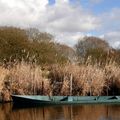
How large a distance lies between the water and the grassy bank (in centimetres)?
182

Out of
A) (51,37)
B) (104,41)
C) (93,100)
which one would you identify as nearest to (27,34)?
(51,37)

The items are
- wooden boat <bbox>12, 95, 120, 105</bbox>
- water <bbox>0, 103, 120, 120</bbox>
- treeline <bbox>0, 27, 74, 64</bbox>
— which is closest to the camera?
water <bbox>0, 103, 120, 120</bbox>

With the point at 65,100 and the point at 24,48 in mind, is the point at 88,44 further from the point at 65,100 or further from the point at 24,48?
the point at 65,100

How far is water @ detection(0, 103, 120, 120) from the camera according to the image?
2073 centimetres

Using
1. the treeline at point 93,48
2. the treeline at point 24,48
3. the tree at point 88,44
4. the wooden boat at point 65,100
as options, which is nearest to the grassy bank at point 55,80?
the wooden boat at point 65,100

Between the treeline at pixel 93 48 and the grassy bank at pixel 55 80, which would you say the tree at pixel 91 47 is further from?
the grassy bank at pixel 55 80

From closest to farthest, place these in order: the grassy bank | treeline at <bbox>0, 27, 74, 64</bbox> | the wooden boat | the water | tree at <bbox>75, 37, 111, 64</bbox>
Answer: the water < the wooden boat < the grassy bank < treeline at <bbox>0, 27, 74, 64</bbox> < tree at <bbox>75, 37, 111, 64</bbox>

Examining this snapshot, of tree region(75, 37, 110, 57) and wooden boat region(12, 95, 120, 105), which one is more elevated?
tree region(75, 37, 110, 57)

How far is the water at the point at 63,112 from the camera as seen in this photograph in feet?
68.0

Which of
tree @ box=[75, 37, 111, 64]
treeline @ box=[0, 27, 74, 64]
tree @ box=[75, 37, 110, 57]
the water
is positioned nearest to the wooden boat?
the water

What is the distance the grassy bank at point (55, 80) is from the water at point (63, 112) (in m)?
1.82

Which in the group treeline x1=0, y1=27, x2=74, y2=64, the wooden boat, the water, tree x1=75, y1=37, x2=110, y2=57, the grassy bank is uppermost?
tree x1=75, y1=37, x2=110, y2=57

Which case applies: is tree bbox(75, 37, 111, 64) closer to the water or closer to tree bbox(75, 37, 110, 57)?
tree bbox(75, 37, 110, 57)

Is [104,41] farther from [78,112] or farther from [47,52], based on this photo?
[78,112]
